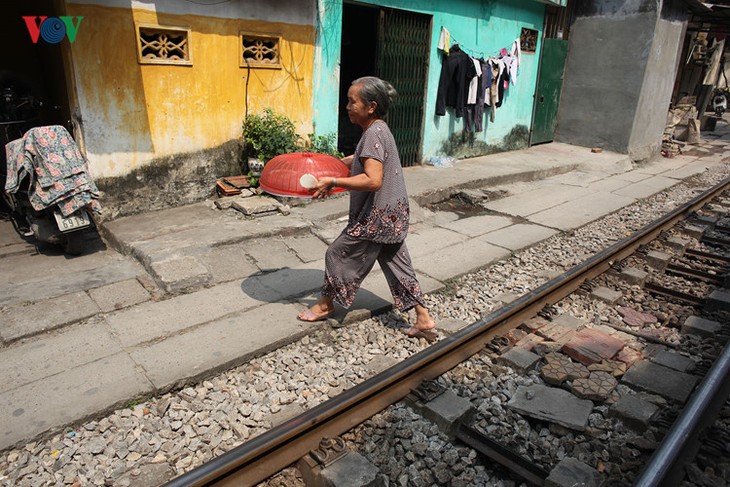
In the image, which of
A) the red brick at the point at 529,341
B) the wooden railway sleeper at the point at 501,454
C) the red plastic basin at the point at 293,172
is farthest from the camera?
the red brick at the point at 529,341

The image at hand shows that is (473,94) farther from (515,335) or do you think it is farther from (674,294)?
(515,335)

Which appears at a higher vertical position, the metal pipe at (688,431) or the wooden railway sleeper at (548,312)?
the metal pipe at (688,431)

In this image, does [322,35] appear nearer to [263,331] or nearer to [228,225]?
[228,225]

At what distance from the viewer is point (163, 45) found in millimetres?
5910

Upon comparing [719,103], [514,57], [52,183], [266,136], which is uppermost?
[514,57]

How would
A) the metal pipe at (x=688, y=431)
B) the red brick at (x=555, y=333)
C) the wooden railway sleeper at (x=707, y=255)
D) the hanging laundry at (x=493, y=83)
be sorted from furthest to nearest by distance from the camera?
the hanging laundry at (x=493, y=83)
the wooden railway sleeper at (x=707, y=255)
the red brick at (x=555, y=333)
the metal pipe at (x=688, y=431)

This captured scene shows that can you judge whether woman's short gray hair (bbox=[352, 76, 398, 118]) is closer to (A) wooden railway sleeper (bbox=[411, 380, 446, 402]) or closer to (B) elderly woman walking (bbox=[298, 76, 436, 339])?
(B) elderly woman walking (bbox=[298, 76, 436, 339])

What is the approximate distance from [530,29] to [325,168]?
1008 cm

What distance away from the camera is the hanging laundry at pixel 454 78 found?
9.50 m

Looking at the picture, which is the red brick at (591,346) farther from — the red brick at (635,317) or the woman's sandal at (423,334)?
the woman's sandal at (423,334)

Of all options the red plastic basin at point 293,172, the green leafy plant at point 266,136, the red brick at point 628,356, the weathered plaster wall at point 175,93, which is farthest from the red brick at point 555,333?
the weathered plaster wall at point 175,93

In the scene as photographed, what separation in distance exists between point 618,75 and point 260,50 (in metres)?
9.38

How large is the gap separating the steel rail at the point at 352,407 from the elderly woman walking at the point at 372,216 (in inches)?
17.4

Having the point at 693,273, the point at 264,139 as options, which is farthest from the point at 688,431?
the point at 264,139
